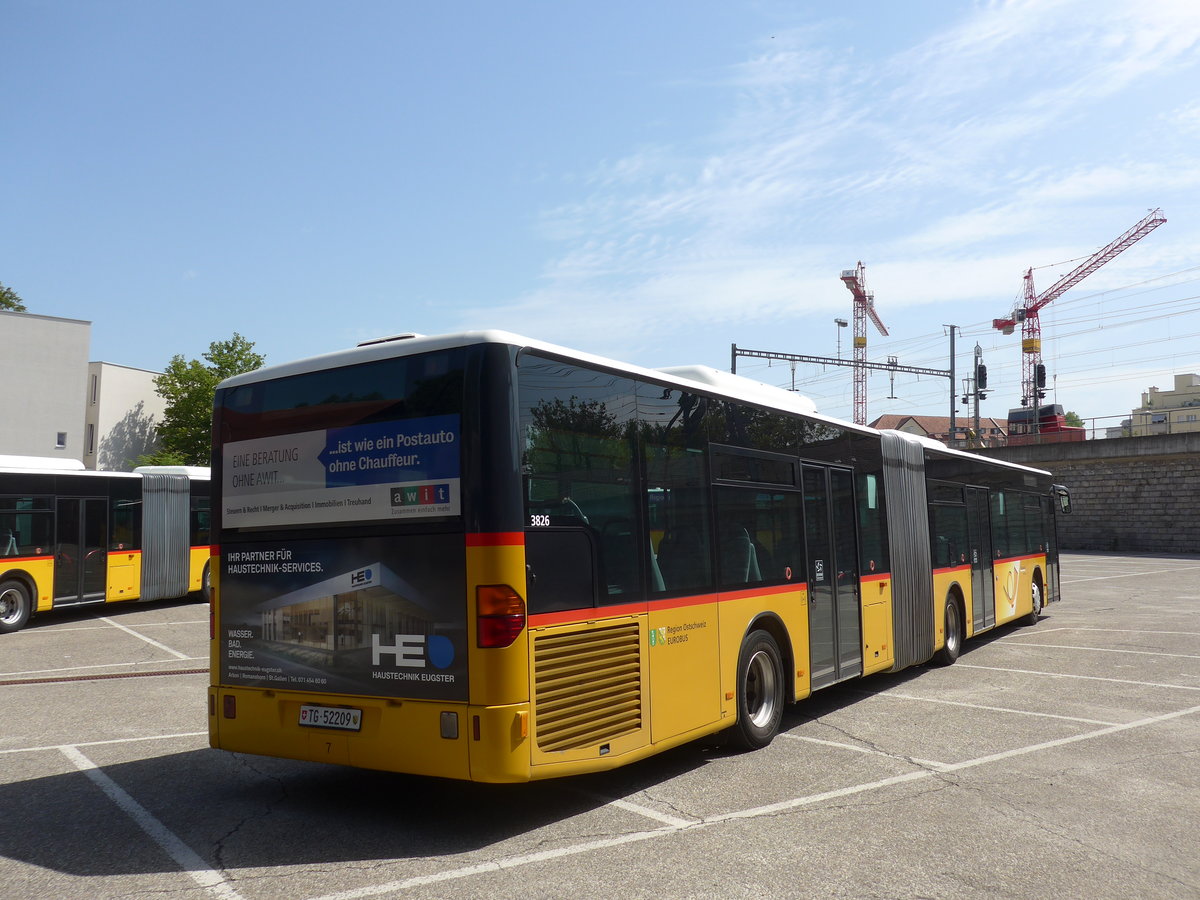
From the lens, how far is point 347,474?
5.96 metres

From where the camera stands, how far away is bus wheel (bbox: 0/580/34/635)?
57.6 feet

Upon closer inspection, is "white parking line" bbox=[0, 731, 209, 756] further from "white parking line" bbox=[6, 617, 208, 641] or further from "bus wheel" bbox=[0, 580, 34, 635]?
"bus wheel" bbox=[0, 580, 34, 635]

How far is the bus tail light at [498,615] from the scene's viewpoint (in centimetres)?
532

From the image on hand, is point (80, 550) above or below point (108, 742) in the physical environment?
above

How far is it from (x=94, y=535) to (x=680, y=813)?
16779mm

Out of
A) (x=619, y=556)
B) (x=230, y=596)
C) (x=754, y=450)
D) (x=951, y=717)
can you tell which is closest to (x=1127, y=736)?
(x=951, y=717)

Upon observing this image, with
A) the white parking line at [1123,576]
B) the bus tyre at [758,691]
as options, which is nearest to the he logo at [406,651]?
the bus tyre at [758,691]

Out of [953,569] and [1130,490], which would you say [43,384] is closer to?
[953,569]

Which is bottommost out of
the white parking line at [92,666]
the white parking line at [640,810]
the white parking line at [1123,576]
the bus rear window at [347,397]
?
the white parking line at [640,810]

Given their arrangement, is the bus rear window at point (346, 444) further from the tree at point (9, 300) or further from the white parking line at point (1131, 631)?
the tree at point (9, 300)

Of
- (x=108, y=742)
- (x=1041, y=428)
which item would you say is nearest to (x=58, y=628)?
(x=108, y=742)

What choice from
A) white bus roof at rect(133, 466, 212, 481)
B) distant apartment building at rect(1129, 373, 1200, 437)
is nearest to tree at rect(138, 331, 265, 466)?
white bus roof at rect(133, 466, 212, 481)

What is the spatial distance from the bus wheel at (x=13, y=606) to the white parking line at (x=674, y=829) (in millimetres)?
15889

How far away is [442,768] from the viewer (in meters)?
5.42
